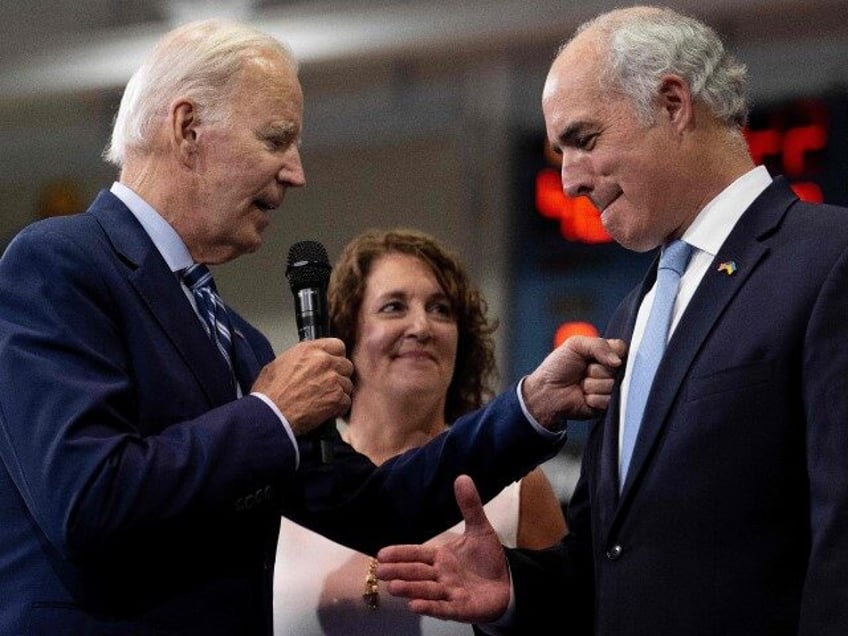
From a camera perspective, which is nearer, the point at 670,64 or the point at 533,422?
the point at 670,64

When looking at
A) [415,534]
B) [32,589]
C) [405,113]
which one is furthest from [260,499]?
[405,113]

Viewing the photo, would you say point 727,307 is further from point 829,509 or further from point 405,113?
point 405,113

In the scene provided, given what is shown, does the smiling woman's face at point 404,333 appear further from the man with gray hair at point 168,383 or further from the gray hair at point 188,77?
the gray hair at point 188,77

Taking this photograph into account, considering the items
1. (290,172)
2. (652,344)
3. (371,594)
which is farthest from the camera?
(371,594)

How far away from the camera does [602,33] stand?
2082 millimetres

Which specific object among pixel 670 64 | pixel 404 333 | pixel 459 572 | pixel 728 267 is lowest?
pixel 459 572

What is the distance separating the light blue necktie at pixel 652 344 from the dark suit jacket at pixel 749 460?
0.05 m

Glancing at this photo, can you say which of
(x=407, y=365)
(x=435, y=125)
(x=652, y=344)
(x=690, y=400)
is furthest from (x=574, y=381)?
(x=435, y=125)

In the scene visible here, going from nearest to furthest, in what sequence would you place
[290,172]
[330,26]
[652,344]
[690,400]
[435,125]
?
1. [690,400]
2. [652,344]
3. [290,172]
4. [330,26]
5. [435,125]

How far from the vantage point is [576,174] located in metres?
2.06

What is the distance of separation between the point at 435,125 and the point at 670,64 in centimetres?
355

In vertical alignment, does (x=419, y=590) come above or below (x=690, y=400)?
below

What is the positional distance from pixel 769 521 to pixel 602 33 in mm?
725

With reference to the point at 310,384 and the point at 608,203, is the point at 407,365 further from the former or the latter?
the point at 310,384
